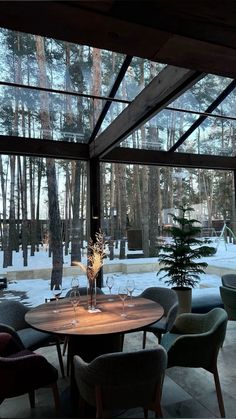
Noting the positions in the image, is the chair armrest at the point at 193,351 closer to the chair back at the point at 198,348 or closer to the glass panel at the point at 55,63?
the chair back at the point at 198,348

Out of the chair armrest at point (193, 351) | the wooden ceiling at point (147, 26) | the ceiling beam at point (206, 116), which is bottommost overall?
the chair armrest at point (193, 351)

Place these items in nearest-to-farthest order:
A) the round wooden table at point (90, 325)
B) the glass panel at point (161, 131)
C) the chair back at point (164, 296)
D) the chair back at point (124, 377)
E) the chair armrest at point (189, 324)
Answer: the chair back at point (124, 377), the round wooden table at point (90, 325), the chair armrest at point (189, 324), the chair back at point (164, 296), the glass panel at point (161, 131)

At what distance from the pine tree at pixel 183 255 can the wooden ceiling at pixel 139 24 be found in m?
3.45

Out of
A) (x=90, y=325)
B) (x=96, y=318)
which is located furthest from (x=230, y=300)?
(x=90, y=325)

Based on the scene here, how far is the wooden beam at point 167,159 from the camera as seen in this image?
17.3 ft

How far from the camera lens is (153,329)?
325 centimetres

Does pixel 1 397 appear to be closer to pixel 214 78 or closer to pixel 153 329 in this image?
pixel 153 329

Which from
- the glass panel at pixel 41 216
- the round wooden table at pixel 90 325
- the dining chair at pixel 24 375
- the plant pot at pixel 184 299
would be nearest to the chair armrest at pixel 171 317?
the round wooden table at pixel 90 325

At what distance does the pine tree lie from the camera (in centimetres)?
497

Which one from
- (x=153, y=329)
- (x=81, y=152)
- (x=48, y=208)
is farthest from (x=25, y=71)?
(x=153, y=329)

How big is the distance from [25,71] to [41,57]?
0.26m

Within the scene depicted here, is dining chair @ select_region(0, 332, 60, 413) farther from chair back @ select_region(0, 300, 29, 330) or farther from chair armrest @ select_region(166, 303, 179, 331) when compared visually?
chair armrest @ select_region(166, 303, 179, 331)

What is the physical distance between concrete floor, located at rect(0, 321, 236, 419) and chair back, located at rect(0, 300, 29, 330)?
646 millimetres

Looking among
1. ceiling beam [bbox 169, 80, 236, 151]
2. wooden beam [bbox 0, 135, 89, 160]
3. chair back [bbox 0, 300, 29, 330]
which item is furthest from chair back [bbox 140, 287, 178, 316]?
ceiling beam [bbox 169, 80, 236, 151]
